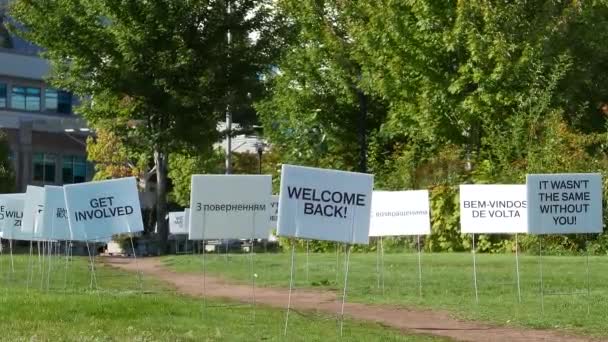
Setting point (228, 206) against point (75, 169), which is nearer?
point (228, 206)

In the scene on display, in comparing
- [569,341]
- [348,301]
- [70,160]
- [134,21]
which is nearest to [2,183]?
[70,160]

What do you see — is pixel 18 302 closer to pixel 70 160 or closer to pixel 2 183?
pixel 2 183

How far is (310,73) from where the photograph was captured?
4909 centimetres

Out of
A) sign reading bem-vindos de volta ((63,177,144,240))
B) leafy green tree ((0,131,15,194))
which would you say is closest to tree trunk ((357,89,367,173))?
leafy green tree ((0,131,15,194))

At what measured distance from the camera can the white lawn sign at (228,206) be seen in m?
17.8

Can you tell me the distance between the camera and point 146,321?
52.6 ft

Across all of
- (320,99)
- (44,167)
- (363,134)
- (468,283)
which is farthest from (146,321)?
(44,167)

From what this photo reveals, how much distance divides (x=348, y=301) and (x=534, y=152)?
17.0 metres

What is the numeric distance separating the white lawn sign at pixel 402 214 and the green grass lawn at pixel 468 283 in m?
1.13

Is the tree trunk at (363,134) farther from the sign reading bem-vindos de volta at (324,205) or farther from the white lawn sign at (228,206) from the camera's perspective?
the sign reading bem-vindos de volta at (324,205)

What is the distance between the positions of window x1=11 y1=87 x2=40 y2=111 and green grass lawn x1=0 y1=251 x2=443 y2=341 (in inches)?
2641

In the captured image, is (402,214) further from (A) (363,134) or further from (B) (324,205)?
(A) (363,134)

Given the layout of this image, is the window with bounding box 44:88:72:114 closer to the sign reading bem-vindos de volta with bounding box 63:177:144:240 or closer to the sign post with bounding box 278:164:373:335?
the sign reading bem-vindos de volta with bounding box 63:177:144:240

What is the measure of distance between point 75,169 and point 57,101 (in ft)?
19.4
